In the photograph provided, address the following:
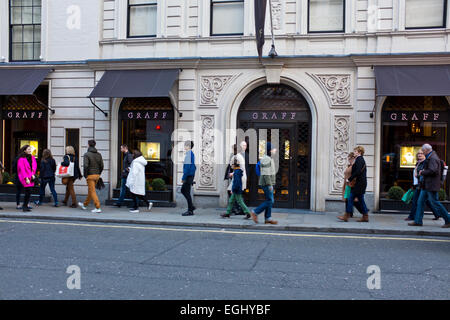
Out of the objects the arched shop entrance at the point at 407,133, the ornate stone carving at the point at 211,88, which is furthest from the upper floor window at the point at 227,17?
the arched shop entrance at the point at 407,133

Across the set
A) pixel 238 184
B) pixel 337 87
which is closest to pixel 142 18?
pixel 337 87

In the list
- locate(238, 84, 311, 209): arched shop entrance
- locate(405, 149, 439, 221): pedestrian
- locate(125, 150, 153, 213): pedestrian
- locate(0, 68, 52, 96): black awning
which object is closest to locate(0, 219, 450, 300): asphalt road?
locate(405, 149, 439, 221): pedestrian

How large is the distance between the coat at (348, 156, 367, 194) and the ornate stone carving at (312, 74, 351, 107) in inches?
113

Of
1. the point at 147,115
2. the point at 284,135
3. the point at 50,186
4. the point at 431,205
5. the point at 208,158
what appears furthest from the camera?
the point at 147,115

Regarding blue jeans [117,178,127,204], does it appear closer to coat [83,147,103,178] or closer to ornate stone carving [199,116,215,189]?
coat [83,147,103,178]

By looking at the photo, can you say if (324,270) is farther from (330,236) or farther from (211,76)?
(211,76)

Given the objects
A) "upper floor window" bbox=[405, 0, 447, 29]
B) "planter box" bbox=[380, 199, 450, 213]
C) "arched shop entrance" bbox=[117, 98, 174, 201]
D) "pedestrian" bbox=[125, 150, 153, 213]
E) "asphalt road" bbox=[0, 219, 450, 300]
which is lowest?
"asphalt road" bbox=[0, 219, 450, 300]

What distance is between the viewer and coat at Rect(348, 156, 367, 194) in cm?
1105

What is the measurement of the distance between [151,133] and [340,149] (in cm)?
608

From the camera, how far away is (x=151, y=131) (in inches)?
585

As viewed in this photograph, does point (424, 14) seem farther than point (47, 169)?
No

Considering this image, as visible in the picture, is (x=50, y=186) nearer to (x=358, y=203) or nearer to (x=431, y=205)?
(x=358, y=203)

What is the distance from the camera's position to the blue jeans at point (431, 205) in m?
10.4

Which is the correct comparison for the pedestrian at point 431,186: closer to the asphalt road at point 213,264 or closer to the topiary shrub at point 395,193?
the asphalt road at point 213,264
